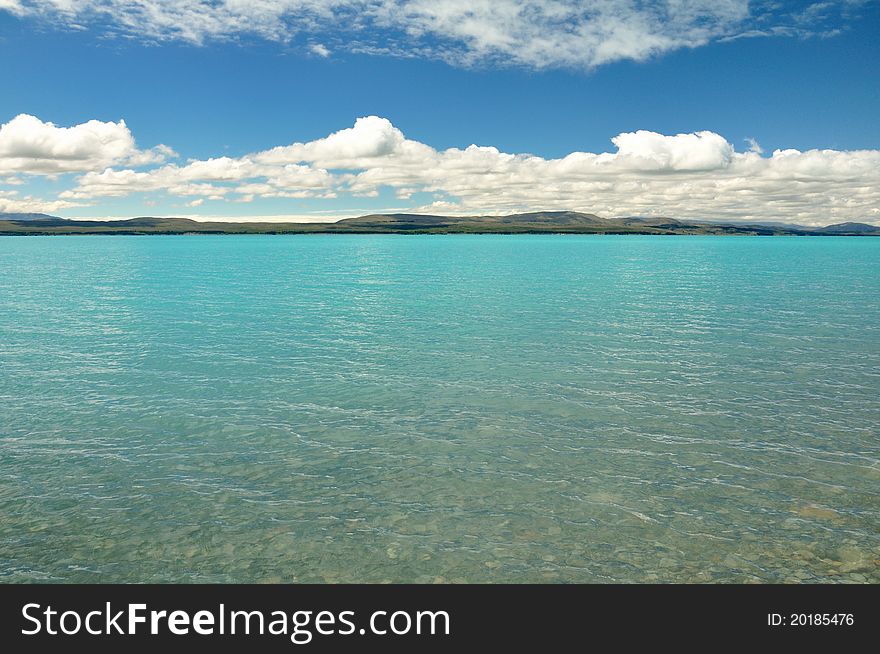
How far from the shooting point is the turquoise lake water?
15.3 meters

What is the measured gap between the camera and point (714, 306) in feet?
211

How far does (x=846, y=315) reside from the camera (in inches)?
2205

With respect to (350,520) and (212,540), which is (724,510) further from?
(212,540)

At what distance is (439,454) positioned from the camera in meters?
Result: 22.0

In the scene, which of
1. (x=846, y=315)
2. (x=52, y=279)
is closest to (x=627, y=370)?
(x=846, y=315)

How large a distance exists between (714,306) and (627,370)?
35.6 meters

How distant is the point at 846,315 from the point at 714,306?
12.1 meters

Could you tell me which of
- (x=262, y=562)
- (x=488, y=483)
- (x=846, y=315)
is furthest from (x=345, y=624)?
(x=846, y=315)

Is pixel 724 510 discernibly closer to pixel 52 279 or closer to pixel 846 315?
pixel 846 315

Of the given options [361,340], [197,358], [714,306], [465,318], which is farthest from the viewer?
[714,306]

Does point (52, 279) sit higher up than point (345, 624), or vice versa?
point (52, 279)

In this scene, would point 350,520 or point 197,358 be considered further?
point 197,358

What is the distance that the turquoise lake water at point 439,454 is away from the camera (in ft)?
50.2

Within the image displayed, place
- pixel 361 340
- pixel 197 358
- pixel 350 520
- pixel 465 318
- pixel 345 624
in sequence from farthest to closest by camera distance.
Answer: pixel 465 318 → pixel 361 340 → pixel 197 358 → pixel 350 520 → pixel 345 624
